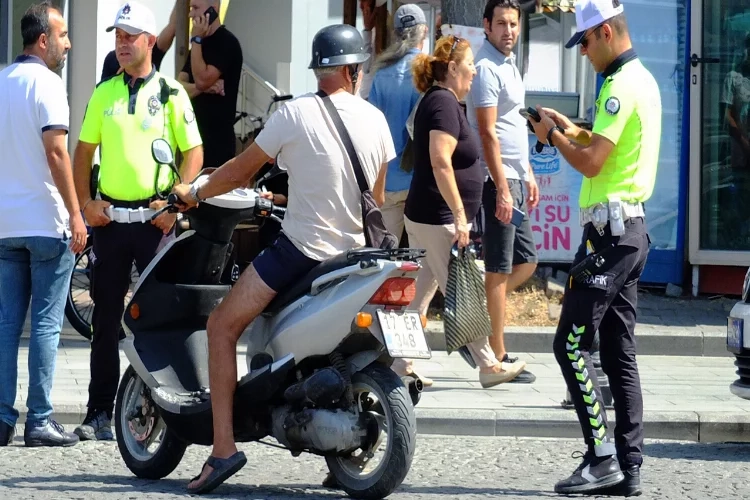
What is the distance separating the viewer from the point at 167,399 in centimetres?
657

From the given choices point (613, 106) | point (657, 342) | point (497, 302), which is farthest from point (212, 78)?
point (613, 106)

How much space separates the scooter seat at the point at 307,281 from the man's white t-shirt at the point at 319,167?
2.4 inches

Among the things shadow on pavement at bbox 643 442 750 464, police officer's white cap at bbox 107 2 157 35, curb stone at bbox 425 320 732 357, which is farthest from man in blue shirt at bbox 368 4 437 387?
shadow on pavement at bbox 643 442 750 464

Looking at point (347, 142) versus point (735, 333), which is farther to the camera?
point (735, 333)

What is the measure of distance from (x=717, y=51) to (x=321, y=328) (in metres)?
7.57

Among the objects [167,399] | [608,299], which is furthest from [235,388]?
[608,299]

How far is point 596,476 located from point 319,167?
66.0 inches

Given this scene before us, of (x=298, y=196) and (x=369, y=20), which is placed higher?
(x=369, y=20)

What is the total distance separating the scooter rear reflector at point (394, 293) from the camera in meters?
6.06

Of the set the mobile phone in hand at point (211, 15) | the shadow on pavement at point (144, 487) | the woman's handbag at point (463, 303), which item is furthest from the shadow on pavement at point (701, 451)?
→ the mobile phone in hand at point (211, 15)

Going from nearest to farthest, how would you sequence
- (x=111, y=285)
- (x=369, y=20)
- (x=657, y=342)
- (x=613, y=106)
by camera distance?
1. (x=613, y=106)
2. (x=111, y=285)
3. (x=657, y=342)
4. (x=369, y=20)

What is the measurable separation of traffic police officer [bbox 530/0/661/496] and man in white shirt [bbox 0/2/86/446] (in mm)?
2410

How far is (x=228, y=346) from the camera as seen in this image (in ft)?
20.8

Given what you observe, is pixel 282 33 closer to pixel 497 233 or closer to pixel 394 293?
pixel 497 233
